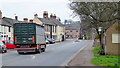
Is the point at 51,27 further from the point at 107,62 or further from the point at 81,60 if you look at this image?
the point at 107,62

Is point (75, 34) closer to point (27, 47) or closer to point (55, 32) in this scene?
point (55, 32)

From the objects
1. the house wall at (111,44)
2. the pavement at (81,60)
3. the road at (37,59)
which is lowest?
the road at (37,59)

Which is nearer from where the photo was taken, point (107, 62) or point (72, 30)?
point (107, 62)

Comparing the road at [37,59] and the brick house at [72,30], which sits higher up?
the brick house at [72,30]

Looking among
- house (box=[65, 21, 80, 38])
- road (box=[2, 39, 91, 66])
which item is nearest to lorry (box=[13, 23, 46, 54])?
road (box=[2, 39, 91, 66])

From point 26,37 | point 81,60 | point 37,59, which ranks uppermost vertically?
point 26,37

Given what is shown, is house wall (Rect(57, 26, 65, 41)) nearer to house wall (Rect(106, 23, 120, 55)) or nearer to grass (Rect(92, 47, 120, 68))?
house wall (Rect(106, 23, 120, 55))

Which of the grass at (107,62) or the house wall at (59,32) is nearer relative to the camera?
the grass at (107,62)

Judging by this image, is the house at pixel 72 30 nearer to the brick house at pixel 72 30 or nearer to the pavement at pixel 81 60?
the brick house at pixel 72 30

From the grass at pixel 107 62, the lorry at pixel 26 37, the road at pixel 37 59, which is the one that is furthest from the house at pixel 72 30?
the grass at pixel 107 62

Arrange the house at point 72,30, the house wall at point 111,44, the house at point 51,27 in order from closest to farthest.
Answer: the house wall at point 111,44, the house at point 51,27, the house at point 72,30

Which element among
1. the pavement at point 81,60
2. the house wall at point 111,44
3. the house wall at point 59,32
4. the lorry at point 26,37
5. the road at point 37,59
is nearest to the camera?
the pavement at point 81,60

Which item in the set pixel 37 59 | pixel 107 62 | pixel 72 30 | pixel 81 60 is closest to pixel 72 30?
pixel 72 30

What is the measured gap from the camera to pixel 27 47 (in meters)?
27.2
